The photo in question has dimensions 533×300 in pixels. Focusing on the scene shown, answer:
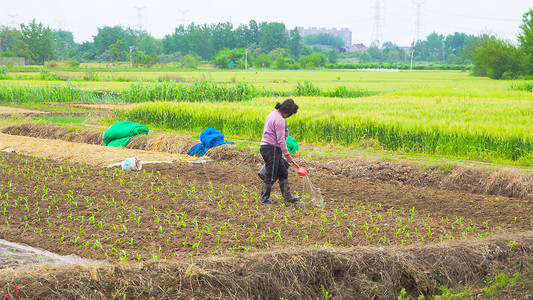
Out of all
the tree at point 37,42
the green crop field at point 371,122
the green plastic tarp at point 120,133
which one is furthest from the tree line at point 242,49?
the green plastic tarp at point 120,133

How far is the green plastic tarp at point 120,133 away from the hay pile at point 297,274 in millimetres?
10411

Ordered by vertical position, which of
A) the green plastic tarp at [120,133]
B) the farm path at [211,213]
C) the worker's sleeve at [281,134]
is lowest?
the farm path at [211,213]

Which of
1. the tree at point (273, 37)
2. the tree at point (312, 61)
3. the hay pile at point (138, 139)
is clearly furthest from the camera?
the tree at point (273, 37)

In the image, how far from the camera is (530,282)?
4977 millimetres

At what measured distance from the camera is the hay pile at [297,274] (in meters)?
4.41

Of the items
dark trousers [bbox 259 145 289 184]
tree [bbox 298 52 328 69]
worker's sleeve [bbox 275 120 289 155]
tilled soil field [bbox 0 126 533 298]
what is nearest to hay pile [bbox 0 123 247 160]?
tilled soil field [bbox 0 126 533 298]

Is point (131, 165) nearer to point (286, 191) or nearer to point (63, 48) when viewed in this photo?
point (286, 191)

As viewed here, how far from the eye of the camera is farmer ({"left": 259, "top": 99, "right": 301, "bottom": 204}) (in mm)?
7371

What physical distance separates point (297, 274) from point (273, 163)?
2910 mm

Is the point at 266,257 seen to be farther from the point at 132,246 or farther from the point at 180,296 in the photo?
the point at 132,246

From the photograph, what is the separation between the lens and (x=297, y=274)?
4949 mm

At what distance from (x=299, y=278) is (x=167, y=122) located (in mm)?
14150

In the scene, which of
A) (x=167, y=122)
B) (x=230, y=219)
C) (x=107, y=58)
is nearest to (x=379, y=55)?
(x=107, y=58)

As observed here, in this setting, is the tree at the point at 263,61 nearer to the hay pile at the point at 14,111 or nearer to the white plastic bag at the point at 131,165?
the hay pile at the point at 14,111
